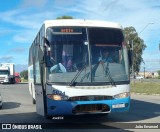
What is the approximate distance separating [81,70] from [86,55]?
526 mm

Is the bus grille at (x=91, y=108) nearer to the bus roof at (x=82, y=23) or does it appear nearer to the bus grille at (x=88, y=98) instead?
the bus grille at (x=88, y=98)

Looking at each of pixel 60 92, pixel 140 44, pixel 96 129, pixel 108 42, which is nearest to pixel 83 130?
pixel 96 129

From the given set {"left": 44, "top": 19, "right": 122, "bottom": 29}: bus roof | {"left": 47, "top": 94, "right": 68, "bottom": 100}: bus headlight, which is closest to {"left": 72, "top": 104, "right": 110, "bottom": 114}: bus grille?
{"left": 47, "top": 94, "right": 68, "bottom": 100}: bus headlight

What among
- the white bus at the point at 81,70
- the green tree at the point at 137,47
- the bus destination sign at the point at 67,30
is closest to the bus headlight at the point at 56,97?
the white bus at the point at 81,70

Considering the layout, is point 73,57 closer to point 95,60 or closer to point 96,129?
point 95,60

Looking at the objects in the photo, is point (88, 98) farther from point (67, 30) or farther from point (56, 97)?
point (67, 30)

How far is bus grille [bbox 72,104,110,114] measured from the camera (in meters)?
10.9

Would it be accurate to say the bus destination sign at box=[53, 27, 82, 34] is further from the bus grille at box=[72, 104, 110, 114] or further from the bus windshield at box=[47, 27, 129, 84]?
the bus grille at box=[72, 104, 110, 114]

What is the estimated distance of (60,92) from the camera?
10805 mm

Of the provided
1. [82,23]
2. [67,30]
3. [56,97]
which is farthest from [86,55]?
[56,97]

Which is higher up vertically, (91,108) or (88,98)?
(88,98)

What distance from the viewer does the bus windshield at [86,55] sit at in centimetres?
1103

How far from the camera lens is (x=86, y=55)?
11.3m

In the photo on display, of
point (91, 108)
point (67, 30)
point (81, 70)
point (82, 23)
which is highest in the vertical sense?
point (82, 23)
